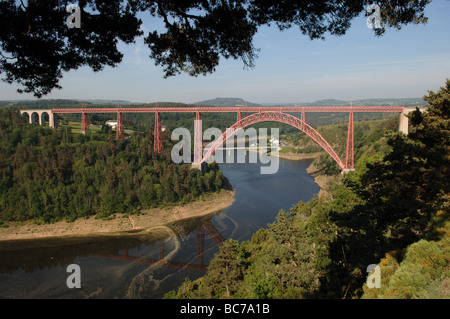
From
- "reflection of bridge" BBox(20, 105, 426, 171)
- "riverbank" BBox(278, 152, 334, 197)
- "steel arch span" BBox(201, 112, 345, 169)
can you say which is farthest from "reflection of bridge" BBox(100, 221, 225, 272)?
"riverbank" BBox(278, 152, 334, 197)

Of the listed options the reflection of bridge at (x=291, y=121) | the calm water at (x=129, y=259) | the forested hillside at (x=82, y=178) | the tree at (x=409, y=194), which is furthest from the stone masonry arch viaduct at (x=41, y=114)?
the tree at (x=409, y=194)

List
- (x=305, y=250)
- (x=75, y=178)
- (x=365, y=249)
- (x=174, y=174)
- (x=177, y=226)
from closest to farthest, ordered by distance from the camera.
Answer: (x=365, y=249)
(x=305, y=250)
(x=177, y=226)
(x=75, y=178)
(x=174, y=174)

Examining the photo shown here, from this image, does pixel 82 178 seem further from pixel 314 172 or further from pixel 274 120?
pixel 314 172

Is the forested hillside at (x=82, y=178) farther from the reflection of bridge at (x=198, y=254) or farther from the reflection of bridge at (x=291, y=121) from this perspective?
the reflection of bridge at (x=198, y=254)

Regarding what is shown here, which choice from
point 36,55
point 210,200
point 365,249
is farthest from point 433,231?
point 210,200

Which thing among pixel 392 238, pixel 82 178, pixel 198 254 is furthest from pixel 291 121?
pixel 392 238

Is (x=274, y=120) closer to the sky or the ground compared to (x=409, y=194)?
closer to the sky

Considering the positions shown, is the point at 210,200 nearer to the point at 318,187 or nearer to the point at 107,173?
the point at 107,173
